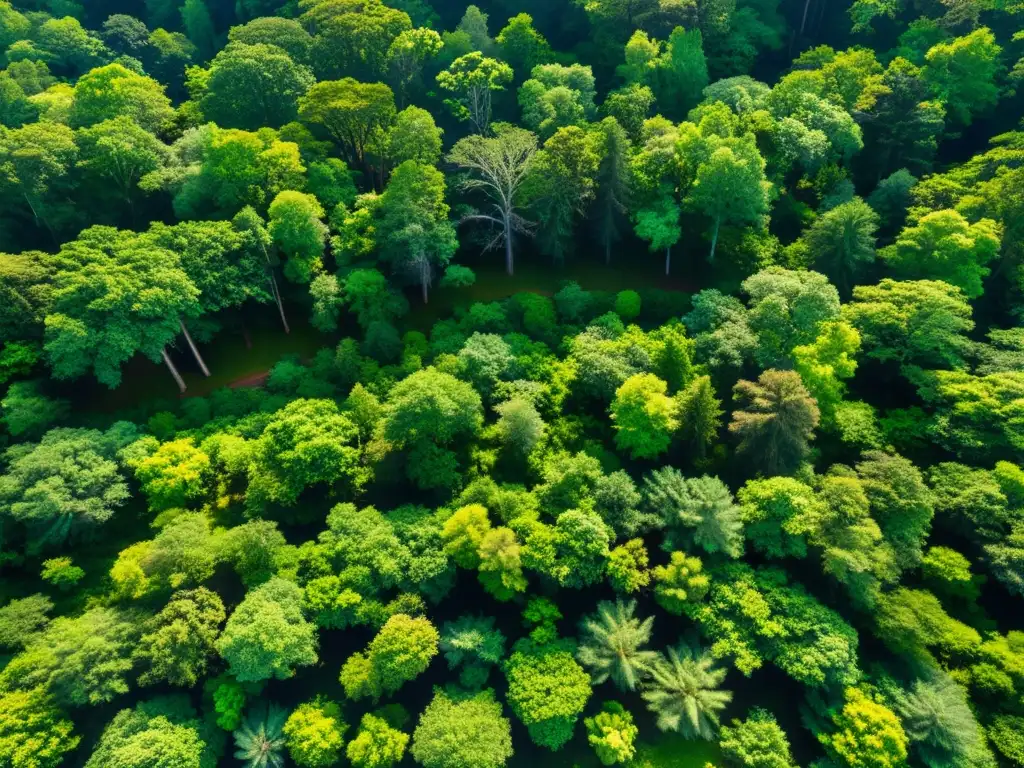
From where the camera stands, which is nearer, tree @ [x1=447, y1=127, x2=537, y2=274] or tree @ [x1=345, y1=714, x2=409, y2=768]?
tree @ [x1=345, y1=714, x2=409, y2=768]

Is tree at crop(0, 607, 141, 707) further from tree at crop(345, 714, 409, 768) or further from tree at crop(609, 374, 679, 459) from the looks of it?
tree at crop(609, 374, 679, 459)

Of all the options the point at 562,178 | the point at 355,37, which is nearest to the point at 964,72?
the point at 562,178

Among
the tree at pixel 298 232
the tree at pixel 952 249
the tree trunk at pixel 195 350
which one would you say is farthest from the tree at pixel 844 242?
the tree trunk at pixel 195 350

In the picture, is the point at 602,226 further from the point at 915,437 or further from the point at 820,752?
the point at 820,752

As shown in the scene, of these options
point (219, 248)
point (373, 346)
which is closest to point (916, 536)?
point (373, 346)

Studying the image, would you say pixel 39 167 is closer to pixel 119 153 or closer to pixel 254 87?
pixel 119 153

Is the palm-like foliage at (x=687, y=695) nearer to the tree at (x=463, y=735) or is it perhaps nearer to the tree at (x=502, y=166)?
the tree at (x=463, y=735)

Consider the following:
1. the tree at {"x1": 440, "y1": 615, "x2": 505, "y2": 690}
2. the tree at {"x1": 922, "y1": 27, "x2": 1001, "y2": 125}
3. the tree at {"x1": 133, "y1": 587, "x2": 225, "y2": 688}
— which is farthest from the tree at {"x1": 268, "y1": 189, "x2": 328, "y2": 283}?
the tree at {"x1": 922, "y1": 27, "x2": 1001, "y2": 125}

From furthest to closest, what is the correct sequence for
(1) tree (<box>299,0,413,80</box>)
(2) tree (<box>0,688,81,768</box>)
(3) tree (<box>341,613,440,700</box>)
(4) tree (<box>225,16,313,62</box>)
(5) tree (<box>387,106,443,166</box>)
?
(4) tree (<box>225,16,313,62</box>) < (1) tree (<box>299,0,413,80</box>) < (5) tree (<box>387,106,443,166</box>) < (3) tree (<box>341,613,440,700</box>) < (2) tree (<box>0,688,81,768</box>)
